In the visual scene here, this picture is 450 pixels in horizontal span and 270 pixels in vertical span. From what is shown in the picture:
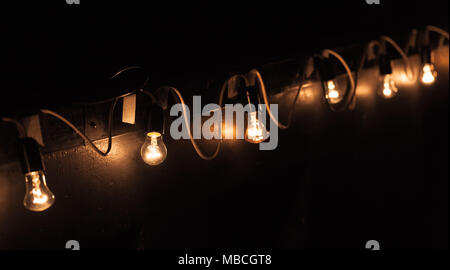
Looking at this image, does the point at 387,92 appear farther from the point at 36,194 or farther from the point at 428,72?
the point at 36,194

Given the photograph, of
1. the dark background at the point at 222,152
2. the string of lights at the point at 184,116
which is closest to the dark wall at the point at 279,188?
the dark background at the point at 222,152

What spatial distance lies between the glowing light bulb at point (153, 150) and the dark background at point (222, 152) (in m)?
0.19

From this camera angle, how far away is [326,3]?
143cm

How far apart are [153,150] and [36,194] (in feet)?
1.09

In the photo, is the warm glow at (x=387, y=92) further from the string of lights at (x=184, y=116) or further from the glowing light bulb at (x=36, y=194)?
the glowing light bulb at (x=36, y=194)

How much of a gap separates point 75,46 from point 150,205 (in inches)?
24.7

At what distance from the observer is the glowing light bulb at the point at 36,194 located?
84 centimetres

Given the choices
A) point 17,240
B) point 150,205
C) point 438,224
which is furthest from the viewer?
point 438,224

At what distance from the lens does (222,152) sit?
1402 mm

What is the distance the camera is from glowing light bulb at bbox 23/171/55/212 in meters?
0.84

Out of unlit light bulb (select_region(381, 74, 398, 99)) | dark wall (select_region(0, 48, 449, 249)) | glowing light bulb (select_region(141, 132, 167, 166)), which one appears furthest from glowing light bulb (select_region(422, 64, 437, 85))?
glowing light bulb (select_region(141, 132, 167, 166))

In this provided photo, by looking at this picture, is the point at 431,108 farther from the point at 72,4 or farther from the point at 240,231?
the point at 72,4

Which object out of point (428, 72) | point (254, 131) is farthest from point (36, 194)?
point (428, 72)
